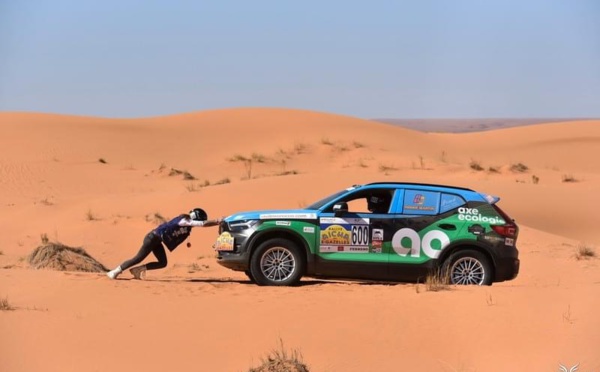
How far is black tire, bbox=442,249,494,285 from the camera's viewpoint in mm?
12461

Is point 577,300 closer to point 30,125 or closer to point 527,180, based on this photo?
point 527,180

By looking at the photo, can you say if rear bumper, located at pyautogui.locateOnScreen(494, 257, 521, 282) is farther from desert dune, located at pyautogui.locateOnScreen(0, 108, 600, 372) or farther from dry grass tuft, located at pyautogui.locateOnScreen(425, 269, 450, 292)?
dry grass tuft, located at pyautogui.locateOnScreen(425, 269, 450, 292)

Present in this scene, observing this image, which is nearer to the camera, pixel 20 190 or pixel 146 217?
pixel 146 217

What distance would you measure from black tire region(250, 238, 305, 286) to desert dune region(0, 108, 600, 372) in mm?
214

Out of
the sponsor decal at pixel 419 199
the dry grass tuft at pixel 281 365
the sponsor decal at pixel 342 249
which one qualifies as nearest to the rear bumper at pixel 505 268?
the sponsor decal at pixel 419 199

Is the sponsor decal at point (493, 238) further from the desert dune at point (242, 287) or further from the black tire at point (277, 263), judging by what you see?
the black tire at point (277, 263)

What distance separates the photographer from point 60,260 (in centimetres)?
1625

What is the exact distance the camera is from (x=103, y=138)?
48.3 m

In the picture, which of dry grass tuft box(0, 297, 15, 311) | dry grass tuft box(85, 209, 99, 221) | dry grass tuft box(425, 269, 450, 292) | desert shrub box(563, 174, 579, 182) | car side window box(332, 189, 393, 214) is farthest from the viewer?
desert shrub box(563, 174, 579, 182)

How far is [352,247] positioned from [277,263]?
1043 mm

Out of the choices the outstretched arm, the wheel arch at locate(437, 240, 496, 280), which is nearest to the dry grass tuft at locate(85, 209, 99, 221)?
the outstretched arm

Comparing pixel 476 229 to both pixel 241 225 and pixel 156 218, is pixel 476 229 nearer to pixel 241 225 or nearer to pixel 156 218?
pixel 241 225

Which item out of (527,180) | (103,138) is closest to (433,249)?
(527,180)

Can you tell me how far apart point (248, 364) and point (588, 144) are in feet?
171
